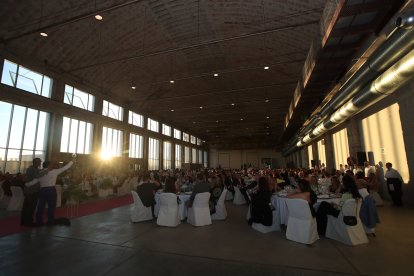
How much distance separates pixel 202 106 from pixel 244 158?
22657 millimetres

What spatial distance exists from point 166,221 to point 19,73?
10.3 meters

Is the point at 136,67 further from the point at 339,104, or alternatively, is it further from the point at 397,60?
the point at 397,60

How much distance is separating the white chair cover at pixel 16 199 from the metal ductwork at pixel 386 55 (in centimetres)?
1034

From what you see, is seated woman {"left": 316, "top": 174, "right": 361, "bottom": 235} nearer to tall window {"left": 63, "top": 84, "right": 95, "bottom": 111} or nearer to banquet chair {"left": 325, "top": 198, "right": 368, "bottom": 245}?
banquet chair {"left": 325, "top": 198, "right": 368, "bottom": 245}

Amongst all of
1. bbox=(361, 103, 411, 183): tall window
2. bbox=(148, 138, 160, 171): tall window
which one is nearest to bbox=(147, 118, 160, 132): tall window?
bbox=(148, 138, 160, 171): tall window

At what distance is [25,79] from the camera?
406 inches

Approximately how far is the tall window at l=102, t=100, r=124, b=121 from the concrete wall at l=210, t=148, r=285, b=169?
23.6 metres

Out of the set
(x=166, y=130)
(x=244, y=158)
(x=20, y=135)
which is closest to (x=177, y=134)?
(x=166, y=130)

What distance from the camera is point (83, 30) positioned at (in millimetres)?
8484

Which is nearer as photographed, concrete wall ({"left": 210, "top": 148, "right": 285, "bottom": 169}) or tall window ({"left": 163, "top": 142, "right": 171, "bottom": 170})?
tall window ({"left": 163, "top": 142, "right": 171, "bottom": 170})

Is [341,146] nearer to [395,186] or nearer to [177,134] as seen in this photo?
[395,186]

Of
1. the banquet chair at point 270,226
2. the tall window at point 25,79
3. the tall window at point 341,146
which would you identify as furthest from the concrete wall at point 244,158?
the banquet chair at point 270,226

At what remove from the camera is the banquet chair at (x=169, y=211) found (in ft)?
16.5

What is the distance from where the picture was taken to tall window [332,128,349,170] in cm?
1208
